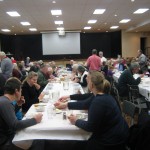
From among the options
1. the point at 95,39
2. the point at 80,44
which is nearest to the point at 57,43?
the point at 80,44

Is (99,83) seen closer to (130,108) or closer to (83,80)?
(130,108)

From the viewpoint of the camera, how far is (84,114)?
9.07 ft

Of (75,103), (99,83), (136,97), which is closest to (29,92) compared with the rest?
(75,103)

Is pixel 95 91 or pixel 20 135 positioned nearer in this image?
pixel 20 135

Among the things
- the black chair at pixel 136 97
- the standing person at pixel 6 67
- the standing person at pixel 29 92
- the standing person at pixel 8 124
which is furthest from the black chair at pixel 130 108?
the standing person at pixel 6 67

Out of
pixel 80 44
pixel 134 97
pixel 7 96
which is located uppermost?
pixel 80 44

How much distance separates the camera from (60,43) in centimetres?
1838

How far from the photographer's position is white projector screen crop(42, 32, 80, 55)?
18141mm

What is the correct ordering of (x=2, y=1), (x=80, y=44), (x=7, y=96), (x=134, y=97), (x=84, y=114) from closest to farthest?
(x=7, y=96)
(x=84, y=114)
(x=134, y=97)
(x=2, y=1)
(x=80, y=44)

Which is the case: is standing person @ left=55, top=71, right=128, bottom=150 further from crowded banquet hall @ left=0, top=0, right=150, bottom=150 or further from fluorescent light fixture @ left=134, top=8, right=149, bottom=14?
fluorescent light fixture @ left=134, top=8, right=149, bottom=14

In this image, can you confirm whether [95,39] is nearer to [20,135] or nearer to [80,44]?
[80,44]

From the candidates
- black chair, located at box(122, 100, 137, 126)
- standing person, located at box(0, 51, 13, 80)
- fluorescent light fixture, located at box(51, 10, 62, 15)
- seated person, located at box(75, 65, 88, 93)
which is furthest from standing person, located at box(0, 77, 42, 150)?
fluorescent light fixture, located at box(51, 10, 62, 15)

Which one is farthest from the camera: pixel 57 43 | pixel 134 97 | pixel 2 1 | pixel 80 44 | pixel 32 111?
pixel 80 44

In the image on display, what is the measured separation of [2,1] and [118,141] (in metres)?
6.74
